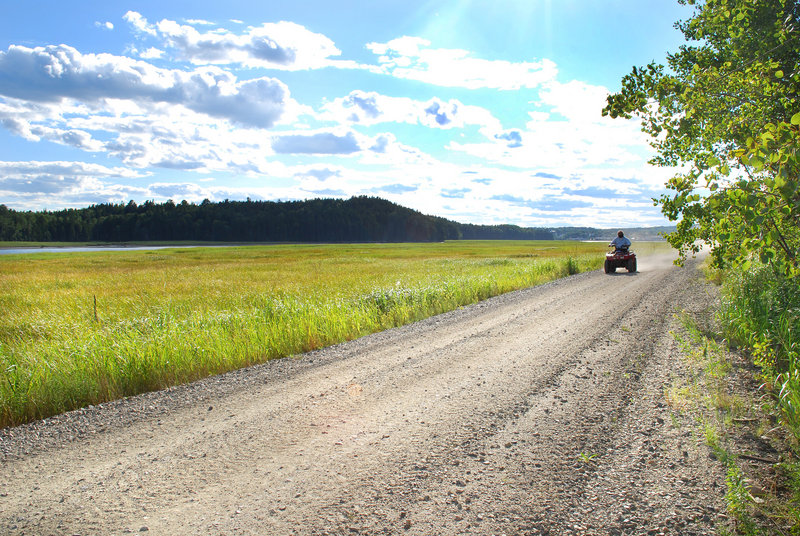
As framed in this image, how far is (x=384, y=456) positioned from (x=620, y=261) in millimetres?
23220

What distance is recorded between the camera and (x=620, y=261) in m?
24.3

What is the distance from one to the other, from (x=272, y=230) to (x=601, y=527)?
162 m

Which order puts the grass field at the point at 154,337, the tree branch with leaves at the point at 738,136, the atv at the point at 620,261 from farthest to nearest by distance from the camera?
the atv at the point at 620,261 → the grass field at the point at 154,337 → the tree branch with leaves at the point at 738,136

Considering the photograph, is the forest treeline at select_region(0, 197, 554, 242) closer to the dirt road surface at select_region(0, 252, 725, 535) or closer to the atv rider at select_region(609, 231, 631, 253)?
the atv rider at select_region(609, 231, 631, 253)

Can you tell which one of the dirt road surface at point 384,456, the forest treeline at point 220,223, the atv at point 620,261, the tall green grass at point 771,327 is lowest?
the dirt road surface at point 384,456

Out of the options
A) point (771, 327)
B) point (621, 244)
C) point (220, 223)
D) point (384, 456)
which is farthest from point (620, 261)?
point (220, 223)

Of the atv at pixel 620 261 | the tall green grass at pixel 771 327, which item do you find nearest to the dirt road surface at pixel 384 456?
the tall green grass at pixel 771 327

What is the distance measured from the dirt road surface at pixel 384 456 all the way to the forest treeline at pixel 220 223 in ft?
510

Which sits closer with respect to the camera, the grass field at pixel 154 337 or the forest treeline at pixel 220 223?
the grass field at pixel 154 337

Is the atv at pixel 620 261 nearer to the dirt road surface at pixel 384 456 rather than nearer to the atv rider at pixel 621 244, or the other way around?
the atv rider at pixel 621 244

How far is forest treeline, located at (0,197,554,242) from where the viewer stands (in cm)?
14800

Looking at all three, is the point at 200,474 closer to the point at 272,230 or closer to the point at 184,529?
the point at 184,529

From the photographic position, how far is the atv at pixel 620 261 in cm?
2419

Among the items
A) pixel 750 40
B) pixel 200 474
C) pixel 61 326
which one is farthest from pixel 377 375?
pixel 750 40
